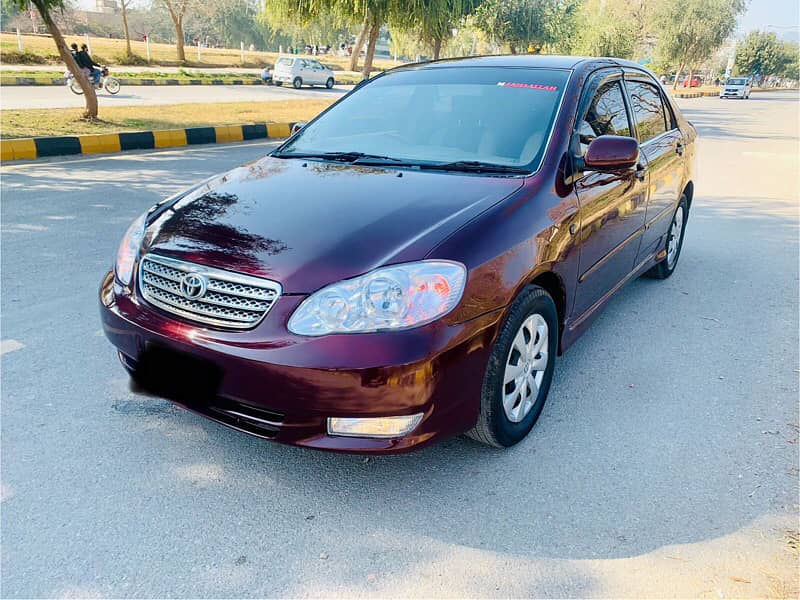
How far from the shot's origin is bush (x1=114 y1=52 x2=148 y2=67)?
102 ft

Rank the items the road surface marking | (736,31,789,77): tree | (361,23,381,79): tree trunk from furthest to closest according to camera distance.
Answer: (736,31,789,77): tree, (361,23,381,79): tree trunk, the road surface marking

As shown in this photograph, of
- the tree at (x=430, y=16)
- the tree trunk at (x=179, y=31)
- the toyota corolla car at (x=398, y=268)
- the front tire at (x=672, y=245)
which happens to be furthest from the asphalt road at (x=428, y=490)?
the tree trunk at (x=179, y=31)

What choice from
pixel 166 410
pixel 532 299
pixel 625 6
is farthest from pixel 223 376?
pixel 625 6

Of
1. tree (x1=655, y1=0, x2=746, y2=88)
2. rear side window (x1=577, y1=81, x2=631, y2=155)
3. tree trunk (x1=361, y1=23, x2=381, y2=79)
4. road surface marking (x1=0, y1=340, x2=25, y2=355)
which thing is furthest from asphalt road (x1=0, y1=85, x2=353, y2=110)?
tree (x1=655, y1=0, x2=746, y2=88)

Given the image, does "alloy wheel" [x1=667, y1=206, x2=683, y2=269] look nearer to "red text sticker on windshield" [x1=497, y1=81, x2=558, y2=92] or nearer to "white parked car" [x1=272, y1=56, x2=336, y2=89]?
"red text sticker on windshield" [x1=497, y1=81, x2=558, y2=92]

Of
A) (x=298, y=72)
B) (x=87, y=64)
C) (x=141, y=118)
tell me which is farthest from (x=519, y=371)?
(x=298, y=72)

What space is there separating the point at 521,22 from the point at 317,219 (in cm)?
3314

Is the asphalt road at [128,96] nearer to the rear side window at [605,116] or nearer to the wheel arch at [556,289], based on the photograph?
the rear side window at [605,116]

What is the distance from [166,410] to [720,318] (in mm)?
3515

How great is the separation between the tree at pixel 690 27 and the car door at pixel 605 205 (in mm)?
52212

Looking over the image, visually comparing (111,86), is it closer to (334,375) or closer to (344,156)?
(344,156)

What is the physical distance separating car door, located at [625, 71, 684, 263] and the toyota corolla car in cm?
45

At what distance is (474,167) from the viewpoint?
304 centimetres

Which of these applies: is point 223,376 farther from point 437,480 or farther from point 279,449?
point 437,480
